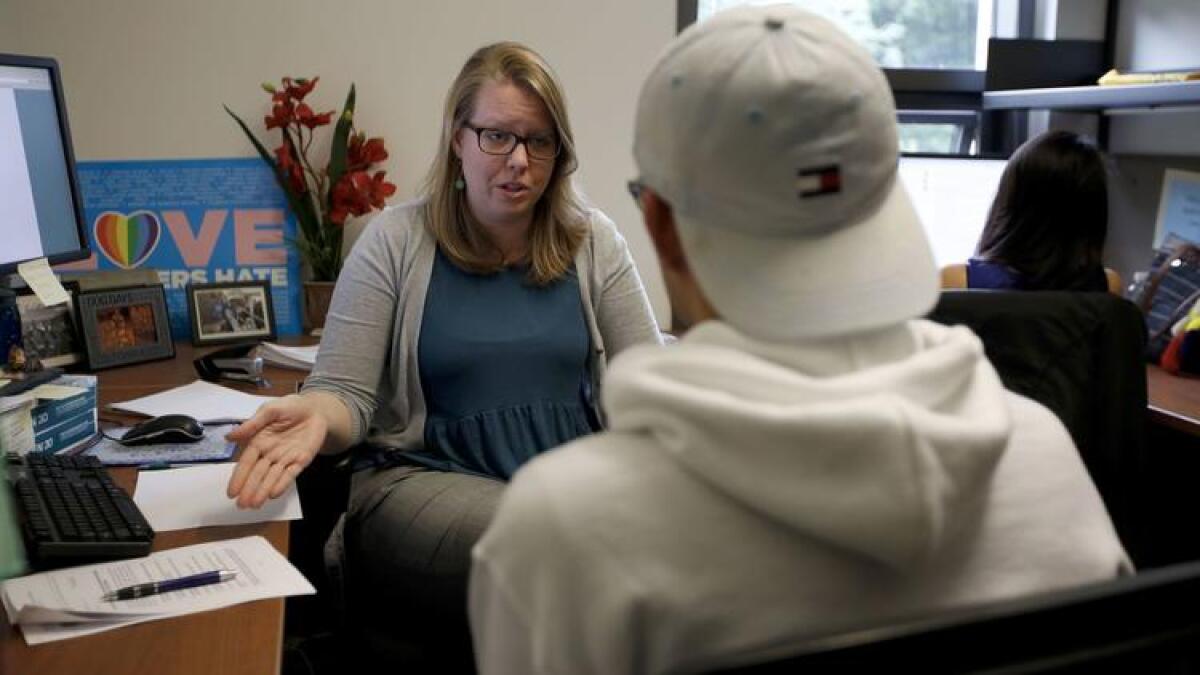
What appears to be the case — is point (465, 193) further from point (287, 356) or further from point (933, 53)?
point (933, 53)

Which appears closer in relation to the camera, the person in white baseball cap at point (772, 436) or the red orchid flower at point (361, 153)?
the person in white baseball cap at point (772, 436)

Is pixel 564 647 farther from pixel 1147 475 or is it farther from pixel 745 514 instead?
pixel 1147 475

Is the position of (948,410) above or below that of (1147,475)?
above

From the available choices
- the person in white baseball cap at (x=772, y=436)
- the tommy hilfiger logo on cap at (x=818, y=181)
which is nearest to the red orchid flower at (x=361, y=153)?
Result: the person in white baseball cap at (x=772, y=436)

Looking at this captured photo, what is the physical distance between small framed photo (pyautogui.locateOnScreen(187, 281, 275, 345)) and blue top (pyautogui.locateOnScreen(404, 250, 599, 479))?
0.80 meters

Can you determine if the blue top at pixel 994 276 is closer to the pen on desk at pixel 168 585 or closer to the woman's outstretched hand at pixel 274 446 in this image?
the woman's outstretched hand at pixel 274 446

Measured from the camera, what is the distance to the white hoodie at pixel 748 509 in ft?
1.97

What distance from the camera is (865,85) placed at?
Answer: 67 centimetres

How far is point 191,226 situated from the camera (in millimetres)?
2463

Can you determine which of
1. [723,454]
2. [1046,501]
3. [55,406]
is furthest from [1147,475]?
[55,406]

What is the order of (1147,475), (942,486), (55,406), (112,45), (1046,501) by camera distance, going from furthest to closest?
1. (112,45)
2. (1147,475)
3. (55,406)
4. (1046,501)
5. (942,486)

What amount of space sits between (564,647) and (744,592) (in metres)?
0.12

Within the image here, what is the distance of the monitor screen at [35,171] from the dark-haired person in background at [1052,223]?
1.84 metres

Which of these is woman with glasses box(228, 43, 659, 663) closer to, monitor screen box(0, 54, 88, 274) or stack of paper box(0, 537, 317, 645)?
stack of paper box(0, 537, 317, 645)
